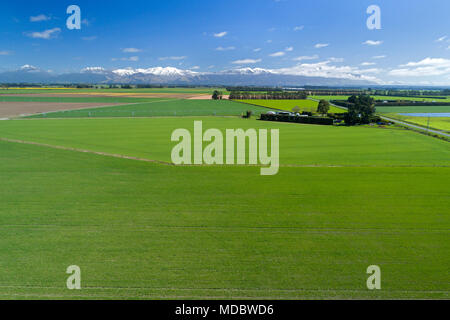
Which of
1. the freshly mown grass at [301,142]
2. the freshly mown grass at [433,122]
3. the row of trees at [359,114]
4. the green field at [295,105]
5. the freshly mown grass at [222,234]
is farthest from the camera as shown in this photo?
the green field at [295,105]

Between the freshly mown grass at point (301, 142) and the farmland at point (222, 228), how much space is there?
1287 mm

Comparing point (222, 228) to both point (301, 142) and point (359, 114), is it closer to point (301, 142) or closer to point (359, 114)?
point (301, 142)

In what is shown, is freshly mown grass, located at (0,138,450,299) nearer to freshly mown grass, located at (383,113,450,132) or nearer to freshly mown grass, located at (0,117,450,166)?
freshly mown grass, located at (0,117,450,166)

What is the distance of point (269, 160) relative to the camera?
30.1m

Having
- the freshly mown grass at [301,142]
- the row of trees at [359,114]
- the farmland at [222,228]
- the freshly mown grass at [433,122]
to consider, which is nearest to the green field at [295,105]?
the row of trees at [359,114]

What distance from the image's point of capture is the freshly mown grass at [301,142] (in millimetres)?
31219

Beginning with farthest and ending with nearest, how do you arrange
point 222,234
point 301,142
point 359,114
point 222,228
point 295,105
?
point 295,105 < point 359,114 < point 301,142 < point 222,228 < point 222,234

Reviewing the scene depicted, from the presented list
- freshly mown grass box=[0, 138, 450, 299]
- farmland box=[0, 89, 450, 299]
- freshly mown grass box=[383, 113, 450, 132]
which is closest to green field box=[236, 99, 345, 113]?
freshly mown grass box=[383, 113, 450, 132]

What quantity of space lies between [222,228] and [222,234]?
0.67m

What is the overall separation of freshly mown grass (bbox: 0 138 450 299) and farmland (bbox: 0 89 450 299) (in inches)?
2.6

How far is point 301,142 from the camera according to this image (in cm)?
4038

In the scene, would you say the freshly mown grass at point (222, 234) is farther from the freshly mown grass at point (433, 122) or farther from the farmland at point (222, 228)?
the freshly mown grass at point (433, 122)

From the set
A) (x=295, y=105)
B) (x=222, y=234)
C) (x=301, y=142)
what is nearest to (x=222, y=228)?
(x=222, y=234)

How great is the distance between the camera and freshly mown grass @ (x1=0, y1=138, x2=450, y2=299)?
36.1ft
